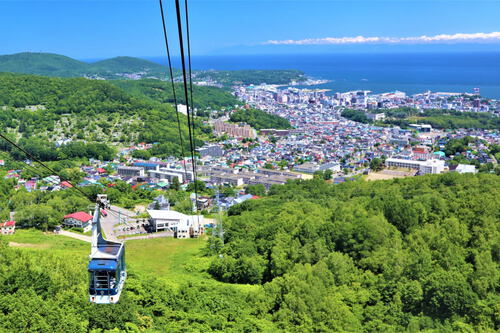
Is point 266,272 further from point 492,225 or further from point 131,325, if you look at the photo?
point 492,225

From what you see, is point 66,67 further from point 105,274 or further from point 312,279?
point 105,274

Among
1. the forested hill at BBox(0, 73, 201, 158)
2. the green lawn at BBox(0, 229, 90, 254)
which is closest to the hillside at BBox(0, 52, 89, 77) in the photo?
the forested hill at BBox(0, 73, 201, 158)

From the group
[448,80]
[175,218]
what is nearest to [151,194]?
[175,218]

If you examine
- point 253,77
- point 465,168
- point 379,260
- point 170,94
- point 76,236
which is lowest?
point 465,168

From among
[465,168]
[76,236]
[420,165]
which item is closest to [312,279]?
[76,236]

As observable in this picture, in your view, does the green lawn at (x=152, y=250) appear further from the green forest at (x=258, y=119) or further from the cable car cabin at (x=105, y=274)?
the green forest at (x=258, y=119)

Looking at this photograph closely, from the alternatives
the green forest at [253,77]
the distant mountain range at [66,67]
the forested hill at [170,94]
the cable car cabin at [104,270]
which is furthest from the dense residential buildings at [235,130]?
the distant mountain range at [66,67]
